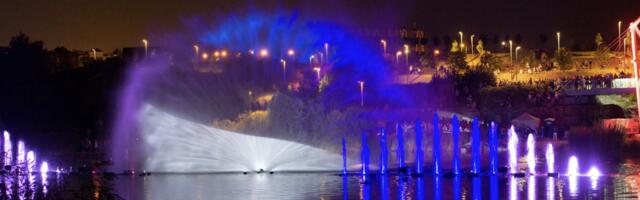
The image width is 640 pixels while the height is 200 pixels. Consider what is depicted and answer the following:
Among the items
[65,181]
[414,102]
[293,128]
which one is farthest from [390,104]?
[65,181]

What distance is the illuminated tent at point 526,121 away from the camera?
68.8 m

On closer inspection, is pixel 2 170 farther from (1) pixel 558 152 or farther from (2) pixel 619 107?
(2) pixel 619 107

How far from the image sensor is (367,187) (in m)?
38.0

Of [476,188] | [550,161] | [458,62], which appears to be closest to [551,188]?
[476,188]

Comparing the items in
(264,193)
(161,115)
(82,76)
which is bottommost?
(264,193)

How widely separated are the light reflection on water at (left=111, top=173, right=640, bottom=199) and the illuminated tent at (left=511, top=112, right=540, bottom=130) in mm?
26697

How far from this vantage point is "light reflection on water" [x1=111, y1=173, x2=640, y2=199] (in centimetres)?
3384

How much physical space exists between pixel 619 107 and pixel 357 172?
3663cm

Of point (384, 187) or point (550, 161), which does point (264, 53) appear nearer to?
point (550, 161)

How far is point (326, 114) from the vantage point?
67.3 m

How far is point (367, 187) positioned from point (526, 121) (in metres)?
33.9

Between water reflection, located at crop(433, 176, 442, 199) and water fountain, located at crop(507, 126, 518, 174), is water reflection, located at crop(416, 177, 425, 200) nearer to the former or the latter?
water reflection, located at crop(433, 176, 442, 199)

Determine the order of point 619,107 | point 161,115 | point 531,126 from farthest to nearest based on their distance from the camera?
point 619,107 < point 531,126 < point 161,115

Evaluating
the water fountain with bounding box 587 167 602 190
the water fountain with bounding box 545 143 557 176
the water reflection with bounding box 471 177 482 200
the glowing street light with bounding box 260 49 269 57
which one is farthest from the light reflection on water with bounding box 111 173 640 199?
the glowing street light with bounding box 260 49 269 57
